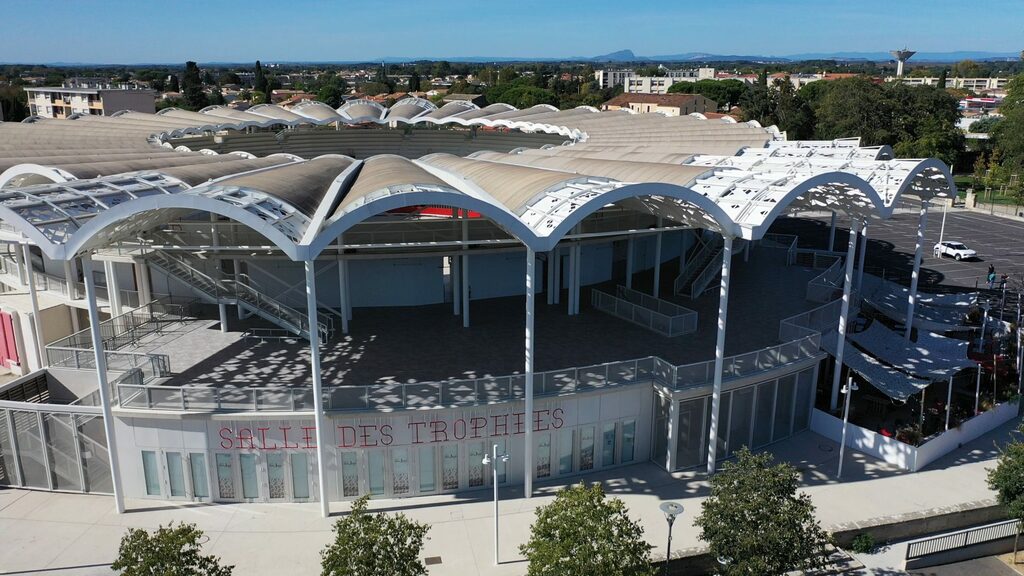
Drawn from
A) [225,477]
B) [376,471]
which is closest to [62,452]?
[225,477]

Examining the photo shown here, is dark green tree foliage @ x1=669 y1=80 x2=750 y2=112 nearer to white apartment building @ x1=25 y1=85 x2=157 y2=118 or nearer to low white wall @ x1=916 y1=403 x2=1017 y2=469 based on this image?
white apartment building @ x1=25 y1=85 x2=157 y2=118

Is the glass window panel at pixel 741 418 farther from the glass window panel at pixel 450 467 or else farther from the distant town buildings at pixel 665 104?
the distant town buildings at pixel 665 104

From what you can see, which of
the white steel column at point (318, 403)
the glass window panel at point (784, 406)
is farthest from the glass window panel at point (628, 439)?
the white steel column at point (318, 403)

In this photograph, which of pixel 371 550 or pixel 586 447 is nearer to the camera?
pixel 371 550

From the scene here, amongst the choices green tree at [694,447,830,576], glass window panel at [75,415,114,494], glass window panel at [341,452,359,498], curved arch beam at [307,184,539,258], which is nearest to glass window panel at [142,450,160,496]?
glass window panel at [75,415,114,494]

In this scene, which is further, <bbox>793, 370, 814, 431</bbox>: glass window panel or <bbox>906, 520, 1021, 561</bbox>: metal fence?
<bbox>793, 370, 814, 431</bbox>: glass window panel

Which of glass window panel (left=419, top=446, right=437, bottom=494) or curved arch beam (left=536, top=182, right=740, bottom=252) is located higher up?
curved arch beam (left=536, top=182, right=740, bottom=252)

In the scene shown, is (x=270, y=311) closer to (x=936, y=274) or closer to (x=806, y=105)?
(x=936, y=274)

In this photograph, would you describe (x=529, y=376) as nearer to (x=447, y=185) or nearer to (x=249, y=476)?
(x=447, y=185)
